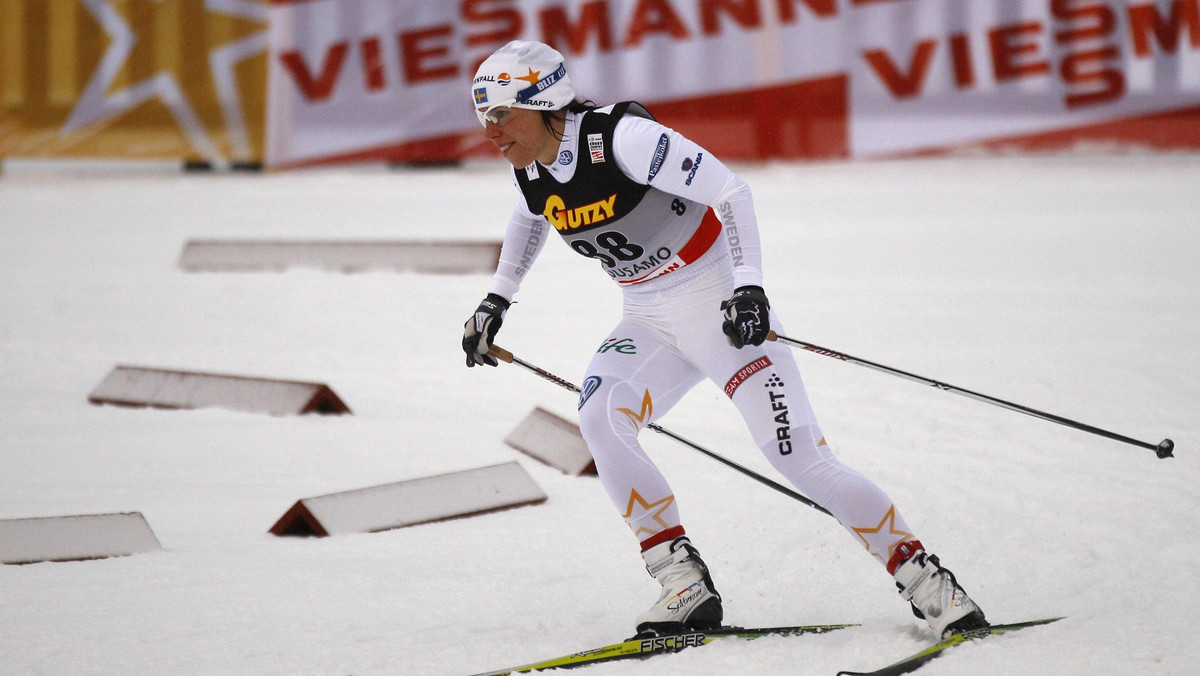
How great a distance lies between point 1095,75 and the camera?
12188 mm

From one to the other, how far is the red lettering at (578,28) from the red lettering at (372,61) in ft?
5.97

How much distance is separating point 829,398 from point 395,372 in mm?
2387

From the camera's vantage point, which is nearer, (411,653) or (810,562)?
(411,653)

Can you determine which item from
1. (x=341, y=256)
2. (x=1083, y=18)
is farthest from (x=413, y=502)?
(x=1083, y=18)

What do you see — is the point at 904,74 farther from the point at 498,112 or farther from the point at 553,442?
the point at 498,112

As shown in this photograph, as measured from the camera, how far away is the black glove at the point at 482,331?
391 centimetres

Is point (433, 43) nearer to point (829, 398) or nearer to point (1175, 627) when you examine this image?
point (829, 398)

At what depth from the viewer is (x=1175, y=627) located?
343 cm

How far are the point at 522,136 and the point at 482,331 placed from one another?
715mm

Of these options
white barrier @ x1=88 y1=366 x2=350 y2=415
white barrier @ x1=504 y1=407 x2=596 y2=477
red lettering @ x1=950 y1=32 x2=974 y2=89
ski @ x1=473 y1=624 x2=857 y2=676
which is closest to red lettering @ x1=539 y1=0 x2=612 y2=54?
red lettering @ x1=950 y1=32 x2=974 y2=89

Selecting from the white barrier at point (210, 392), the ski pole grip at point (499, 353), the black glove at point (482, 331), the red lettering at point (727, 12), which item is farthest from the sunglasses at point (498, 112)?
the red lettering at point (727, 12)

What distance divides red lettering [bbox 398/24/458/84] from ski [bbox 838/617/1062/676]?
10.8m

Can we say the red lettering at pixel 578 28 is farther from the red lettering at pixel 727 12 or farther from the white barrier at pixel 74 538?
the white barrier at pixel 74 538

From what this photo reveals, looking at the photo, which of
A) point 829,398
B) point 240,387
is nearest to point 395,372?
point 240,387
